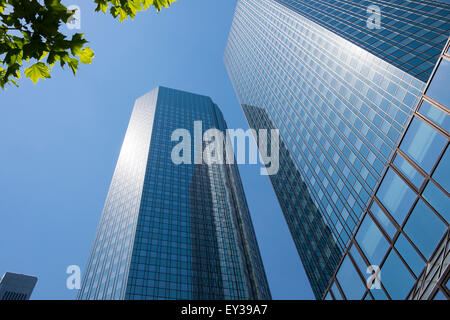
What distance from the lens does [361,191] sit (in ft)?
166

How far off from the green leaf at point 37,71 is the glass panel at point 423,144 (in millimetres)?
13543

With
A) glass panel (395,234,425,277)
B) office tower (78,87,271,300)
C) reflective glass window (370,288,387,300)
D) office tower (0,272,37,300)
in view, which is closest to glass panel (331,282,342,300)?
reflective glass window (370,288,387,300)

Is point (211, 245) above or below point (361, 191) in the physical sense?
above

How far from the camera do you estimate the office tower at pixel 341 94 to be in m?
48.9

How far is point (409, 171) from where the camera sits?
14766 mm

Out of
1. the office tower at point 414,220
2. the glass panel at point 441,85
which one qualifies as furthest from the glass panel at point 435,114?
the glass panel at point 441,85

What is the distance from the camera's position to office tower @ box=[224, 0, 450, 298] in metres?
48.9

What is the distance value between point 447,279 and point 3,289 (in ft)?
626

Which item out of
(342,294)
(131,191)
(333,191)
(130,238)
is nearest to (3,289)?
(131,191)

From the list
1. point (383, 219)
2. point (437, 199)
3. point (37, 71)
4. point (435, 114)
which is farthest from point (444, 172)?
point (37, 71)

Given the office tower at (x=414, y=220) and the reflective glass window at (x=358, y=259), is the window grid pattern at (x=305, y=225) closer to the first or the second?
the reflective glass window at (x=358, y=259)

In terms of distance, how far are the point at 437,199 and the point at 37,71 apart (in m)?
13.2

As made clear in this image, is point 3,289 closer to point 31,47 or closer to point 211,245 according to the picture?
point 211,245
